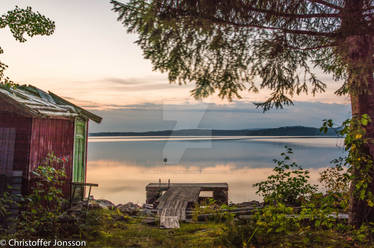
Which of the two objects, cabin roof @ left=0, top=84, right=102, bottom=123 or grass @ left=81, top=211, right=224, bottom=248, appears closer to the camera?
grass @ left=81, top=211, right=224, bottom=248

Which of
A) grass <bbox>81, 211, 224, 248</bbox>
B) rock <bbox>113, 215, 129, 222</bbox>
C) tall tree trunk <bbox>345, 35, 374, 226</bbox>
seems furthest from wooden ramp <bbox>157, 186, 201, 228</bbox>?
tall tree trunk <bbox>345, 35, 374, 226</bbox>

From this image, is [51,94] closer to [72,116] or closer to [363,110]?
[72,116]

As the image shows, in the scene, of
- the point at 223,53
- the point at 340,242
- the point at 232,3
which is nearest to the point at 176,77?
the point at 223,53

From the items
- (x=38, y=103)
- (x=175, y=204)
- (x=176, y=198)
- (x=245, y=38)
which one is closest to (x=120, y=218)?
(x=175, y=204)

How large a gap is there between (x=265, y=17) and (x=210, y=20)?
4.61ft

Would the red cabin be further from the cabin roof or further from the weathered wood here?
the weathered wood

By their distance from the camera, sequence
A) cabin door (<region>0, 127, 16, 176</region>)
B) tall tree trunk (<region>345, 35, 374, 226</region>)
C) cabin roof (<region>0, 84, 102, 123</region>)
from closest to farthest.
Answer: tall tree trunk (<region>345, 35, 374, 226</region>), cabin roof (<region>0, 84, 102, 123</region>), cabin door (<region>0, 127, 16, 176</region>)

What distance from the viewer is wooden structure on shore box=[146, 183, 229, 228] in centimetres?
894

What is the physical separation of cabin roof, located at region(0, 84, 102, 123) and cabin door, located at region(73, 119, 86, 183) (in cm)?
46

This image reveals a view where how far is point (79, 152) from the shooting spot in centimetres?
1112

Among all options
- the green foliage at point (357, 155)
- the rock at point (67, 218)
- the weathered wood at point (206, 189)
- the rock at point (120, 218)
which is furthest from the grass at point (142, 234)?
the weathered wood at point (206, 189)

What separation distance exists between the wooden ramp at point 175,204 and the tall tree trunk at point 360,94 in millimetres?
4541

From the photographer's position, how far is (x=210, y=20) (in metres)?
5.28

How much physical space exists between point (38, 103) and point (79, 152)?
301cm
